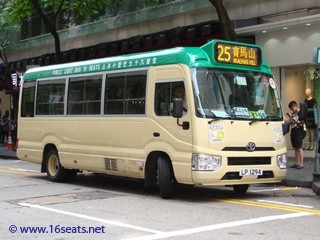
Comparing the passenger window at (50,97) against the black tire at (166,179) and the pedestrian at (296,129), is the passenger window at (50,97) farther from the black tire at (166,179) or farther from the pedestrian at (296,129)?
the pedestrian at (296,129)

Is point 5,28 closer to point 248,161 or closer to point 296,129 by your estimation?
point 296,129

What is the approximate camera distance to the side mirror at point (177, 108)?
946cm

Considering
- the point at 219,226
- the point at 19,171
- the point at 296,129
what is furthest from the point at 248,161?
the point at 19,171

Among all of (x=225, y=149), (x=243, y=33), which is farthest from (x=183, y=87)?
(x=243, y=33)

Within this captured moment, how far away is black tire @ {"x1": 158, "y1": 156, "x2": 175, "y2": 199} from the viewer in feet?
32.8

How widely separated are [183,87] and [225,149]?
4.53ft

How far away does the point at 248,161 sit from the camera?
9984mm

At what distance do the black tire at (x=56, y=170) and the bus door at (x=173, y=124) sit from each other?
381cm

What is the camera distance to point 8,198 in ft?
34.3

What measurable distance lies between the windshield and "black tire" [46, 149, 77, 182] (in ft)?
16.3

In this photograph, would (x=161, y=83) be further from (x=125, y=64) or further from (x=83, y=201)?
(x=83, y=201)

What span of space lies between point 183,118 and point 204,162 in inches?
35.7
